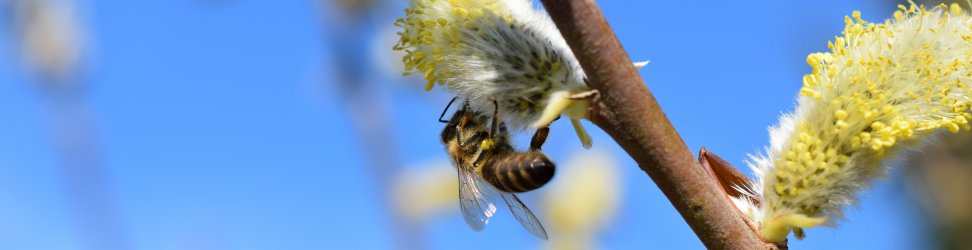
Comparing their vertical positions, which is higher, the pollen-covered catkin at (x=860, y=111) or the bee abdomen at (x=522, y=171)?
the bee abdomen at (x=522, y=171)

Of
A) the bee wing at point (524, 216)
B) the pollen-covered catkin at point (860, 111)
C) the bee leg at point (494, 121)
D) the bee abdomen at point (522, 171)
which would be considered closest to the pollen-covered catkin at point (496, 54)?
the bee leg at point (494, 121)

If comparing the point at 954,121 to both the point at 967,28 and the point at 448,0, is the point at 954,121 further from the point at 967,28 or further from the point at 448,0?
the point at 448,0

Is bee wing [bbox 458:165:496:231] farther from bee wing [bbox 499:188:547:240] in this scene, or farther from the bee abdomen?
the bee abdomen

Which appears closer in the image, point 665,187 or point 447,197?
point 665,187

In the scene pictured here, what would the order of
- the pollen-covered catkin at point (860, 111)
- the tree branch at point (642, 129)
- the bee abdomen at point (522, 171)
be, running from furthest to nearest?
1. the bee abdomen at point (522, 171)
2. the pollen-covered catkin at point (860, 111)
3. the tree branch at point (642, 129)

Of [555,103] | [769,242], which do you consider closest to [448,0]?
[555,103]

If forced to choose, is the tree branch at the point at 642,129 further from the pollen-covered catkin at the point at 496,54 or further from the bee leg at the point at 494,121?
the bee leg at the point at 494,121

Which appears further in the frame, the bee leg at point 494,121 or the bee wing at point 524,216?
the bee wing at point 524,216

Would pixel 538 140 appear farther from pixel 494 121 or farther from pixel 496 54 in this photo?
pixel 496 54
